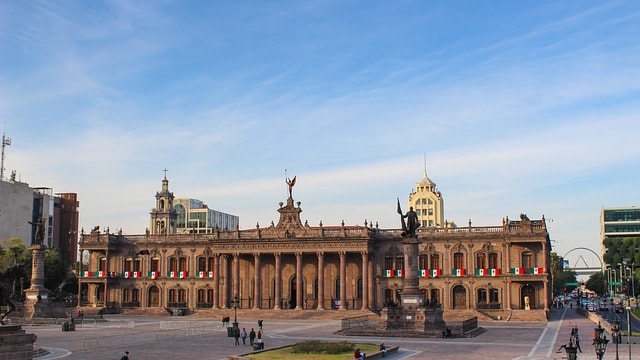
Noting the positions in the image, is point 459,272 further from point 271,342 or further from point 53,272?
point 53,272

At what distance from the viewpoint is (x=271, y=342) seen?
48.1 meters

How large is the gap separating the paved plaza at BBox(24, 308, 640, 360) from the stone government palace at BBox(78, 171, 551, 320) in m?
15.9

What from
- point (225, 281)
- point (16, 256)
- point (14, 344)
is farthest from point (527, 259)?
point (16, 256)

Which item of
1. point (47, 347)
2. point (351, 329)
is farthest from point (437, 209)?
point (47, 347)

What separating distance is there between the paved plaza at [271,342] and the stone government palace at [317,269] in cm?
1587

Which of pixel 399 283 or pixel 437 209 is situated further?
pixel 437 209

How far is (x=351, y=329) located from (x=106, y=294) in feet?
166

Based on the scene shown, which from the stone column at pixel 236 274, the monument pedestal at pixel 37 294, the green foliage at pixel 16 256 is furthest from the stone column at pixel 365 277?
the green foliage at pixel 16 256

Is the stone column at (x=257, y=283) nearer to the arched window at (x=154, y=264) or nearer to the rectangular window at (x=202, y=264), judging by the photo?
the rectangular window at (x=202, y=264)

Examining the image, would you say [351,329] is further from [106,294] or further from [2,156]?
[2,156]

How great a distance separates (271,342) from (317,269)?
4014 centimetres

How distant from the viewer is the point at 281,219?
87.4m

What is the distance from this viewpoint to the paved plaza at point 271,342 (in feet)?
129

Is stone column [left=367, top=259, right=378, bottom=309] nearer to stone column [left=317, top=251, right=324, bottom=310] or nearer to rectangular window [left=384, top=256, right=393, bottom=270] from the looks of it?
rectangular window [left=384, top=256, right=393, bottom=270]
